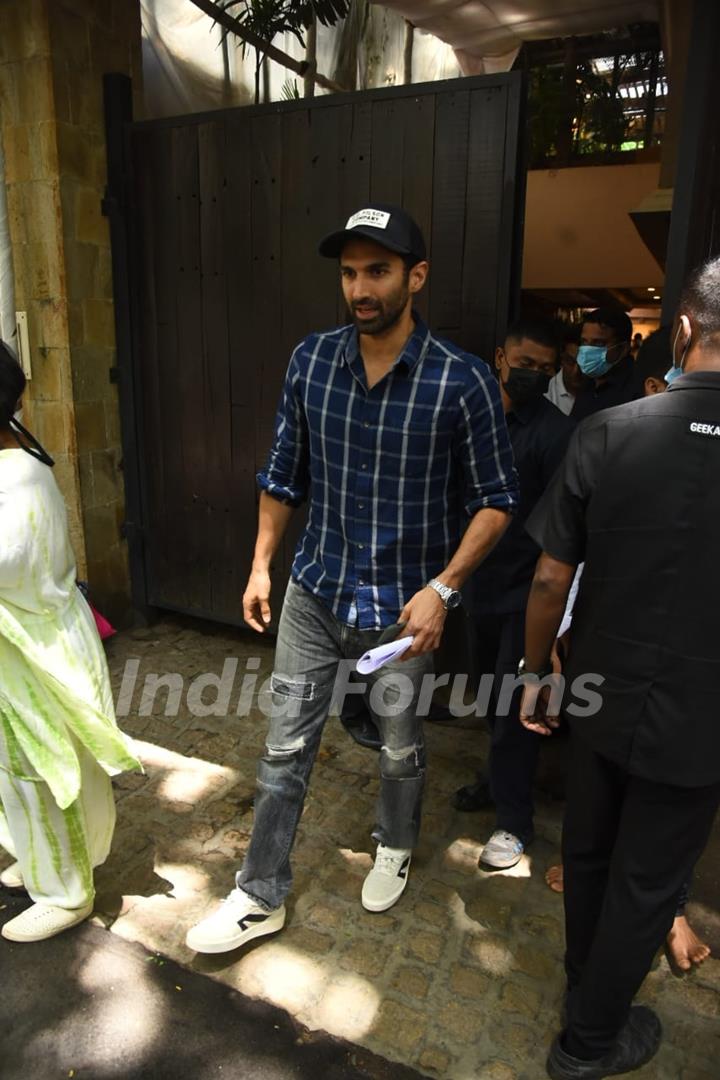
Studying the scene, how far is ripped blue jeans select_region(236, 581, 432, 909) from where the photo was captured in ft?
8.05

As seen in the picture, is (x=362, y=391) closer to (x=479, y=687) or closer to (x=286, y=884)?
(x=479, y=687)

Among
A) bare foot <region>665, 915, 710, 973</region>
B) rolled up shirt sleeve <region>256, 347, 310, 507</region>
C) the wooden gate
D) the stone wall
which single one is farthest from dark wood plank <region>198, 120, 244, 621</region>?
bare foot <region>665, 915, 710, 973</region>

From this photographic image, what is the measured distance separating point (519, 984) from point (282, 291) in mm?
3184

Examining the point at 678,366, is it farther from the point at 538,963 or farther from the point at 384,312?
the point at 538,963

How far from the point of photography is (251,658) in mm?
4578

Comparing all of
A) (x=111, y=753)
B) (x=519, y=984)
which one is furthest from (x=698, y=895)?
(x=111, y=753)

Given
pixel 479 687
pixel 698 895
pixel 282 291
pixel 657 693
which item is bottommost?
pixel 698 895

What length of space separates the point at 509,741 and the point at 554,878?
19.3 inches

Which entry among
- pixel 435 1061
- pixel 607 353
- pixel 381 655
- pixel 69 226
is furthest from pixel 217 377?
pixel 435 1061

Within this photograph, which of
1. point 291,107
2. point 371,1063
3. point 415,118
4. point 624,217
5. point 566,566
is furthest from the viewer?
point 624,217

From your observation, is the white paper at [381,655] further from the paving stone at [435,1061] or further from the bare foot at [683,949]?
the bare foot at [683,949]

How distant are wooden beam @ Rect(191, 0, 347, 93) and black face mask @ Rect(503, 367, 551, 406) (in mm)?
3283

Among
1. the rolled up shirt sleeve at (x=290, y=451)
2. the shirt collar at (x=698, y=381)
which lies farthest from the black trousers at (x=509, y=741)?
the shirt collar at (x=698, y=381)

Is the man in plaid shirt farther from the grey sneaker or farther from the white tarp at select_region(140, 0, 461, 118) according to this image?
the white tarp at select_region(140, 0, 461, 118)
